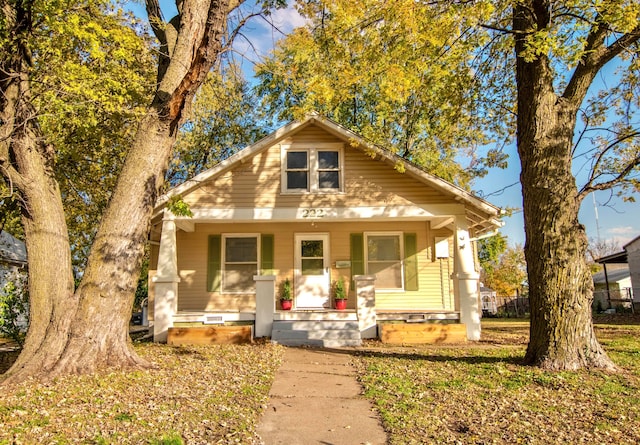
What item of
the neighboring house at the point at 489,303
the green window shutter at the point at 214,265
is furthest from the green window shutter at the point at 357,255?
the neighboring house at the point at 489,303

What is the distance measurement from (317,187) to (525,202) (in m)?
5.93

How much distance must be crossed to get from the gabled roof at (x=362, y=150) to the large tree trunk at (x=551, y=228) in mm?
3624

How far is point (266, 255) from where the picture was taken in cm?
1305

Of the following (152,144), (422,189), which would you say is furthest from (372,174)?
(152,144)

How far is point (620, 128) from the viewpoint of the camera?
1030 cm

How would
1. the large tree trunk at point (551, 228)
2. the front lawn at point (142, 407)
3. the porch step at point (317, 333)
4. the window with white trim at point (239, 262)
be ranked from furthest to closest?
the window with white trim at point (239, 262)
the porch step at point (317, 333)
the large tree trunk at point (551, 228)
the front lawn at point (142, 407)

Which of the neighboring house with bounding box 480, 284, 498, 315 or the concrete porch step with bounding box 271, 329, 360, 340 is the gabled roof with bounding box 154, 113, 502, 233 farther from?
the neighboring house with bounding box 480, 284, 498, 315

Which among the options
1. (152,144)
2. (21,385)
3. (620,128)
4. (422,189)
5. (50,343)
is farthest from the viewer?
(422,189)

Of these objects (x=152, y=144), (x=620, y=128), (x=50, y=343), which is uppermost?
(x=620, y=128)

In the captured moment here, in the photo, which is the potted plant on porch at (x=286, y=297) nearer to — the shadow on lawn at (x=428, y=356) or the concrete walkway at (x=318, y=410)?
the shadow on lawn at (x=428, y=356)

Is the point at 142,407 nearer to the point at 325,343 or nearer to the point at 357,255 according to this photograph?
the point at 325,343

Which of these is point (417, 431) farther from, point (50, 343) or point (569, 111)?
point (569, 111)

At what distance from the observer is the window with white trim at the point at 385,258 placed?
513 inches

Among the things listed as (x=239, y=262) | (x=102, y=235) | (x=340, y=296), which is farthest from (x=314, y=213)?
(x=102, y=235)
